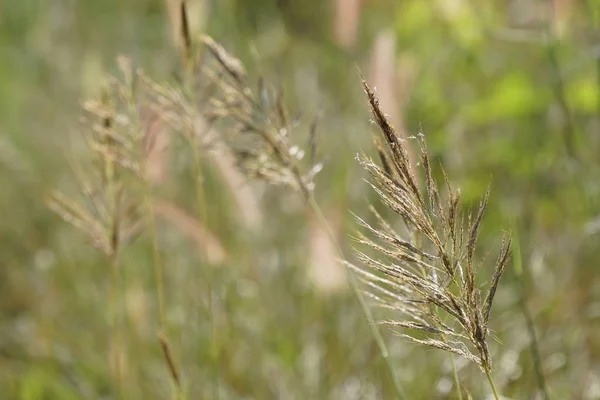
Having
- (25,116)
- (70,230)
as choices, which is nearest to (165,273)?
(70,230)

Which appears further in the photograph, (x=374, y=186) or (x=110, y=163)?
(x=110, y=163)

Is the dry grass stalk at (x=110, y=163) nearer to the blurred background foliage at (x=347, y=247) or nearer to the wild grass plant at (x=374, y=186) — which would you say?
the wild grass plant at (x=374, y=186)

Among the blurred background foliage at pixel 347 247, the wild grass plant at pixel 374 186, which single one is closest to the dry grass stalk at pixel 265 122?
the wild grass plant at pixel 374 186

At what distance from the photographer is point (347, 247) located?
121 centimetres

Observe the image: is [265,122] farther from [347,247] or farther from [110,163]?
[347,247]

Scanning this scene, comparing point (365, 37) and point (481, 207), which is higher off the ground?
point (365, 37)

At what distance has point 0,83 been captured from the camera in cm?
265

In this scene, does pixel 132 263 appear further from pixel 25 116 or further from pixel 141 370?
pixel 25 116

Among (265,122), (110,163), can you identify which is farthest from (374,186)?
(110,163)

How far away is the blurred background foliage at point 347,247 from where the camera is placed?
3.46ft

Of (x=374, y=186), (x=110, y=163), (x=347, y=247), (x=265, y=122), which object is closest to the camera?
(x=374, y=186)

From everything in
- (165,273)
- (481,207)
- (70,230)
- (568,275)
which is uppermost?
(70,230)

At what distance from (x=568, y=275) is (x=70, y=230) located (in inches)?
49.2

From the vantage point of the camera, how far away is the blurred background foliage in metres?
1.05
